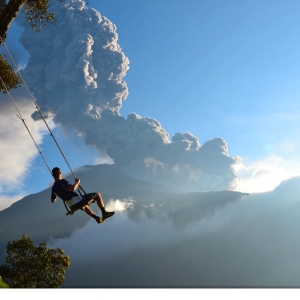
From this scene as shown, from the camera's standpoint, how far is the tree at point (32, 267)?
16375 mm

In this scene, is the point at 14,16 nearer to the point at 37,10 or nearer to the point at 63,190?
the point at 37,10

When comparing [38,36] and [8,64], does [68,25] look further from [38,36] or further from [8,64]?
[8,64]

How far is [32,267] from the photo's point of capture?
16609 mm

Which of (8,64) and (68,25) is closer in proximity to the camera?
(8,64)

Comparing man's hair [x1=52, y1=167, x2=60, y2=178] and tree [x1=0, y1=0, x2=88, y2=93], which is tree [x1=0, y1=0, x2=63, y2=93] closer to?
tree [x1=0, y1=0, x2=88, y2=93]

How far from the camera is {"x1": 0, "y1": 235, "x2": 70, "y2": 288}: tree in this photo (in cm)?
1638

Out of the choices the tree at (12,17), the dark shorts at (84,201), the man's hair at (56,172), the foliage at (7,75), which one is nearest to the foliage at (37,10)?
the tree at (12,17)

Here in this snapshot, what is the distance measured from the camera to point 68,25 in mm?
60094

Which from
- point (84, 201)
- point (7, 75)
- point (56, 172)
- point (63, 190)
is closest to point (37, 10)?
point (7, 75)

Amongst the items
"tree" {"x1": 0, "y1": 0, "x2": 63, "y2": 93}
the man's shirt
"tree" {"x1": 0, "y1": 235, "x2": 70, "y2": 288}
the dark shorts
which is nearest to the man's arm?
the man's shirt

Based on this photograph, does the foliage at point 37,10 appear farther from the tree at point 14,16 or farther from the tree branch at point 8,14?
the tree branch at point 8,14
